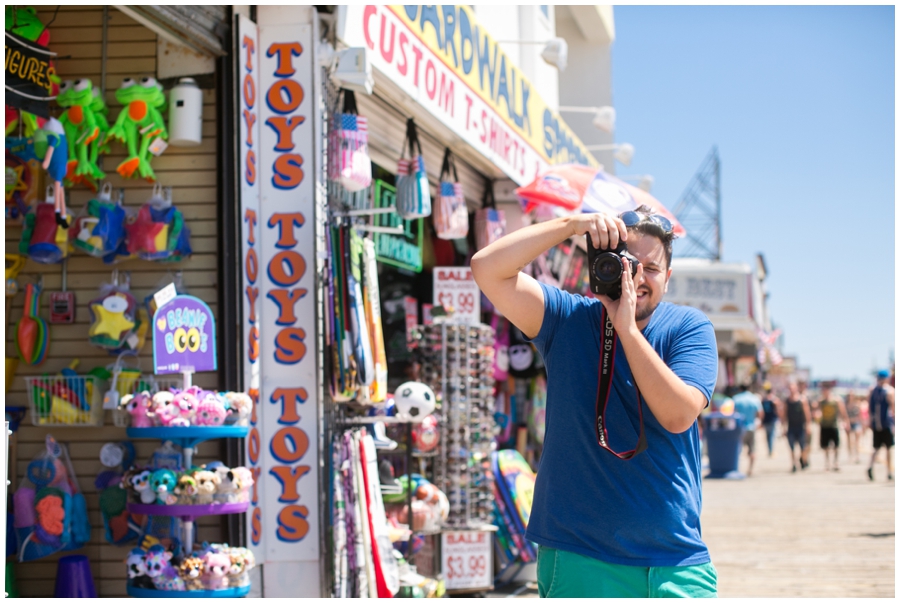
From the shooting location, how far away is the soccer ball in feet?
20.1

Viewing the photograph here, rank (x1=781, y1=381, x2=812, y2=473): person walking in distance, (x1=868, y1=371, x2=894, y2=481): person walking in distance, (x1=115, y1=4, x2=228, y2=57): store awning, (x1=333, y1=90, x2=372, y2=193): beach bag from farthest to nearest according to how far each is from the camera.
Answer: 1. (x1=781, y1=381, x2=812, y2=473): person walking in distance
2. (x1=868, y1=371, x2=894, y2=481): person walking in distance
3. (x1=333, y1=90, x2=372, y2=193): beach bag
4. (x1=115, y1=4, x2=228, y2=57): store awning

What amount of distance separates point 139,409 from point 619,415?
9.26ft

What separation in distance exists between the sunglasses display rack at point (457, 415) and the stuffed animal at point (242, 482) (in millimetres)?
2404

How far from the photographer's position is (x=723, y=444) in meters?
18.1

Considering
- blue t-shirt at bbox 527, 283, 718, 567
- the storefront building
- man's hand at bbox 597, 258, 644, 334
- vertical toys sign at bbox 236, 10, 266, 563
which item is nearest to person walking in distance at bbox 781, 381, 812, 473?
the storefront building

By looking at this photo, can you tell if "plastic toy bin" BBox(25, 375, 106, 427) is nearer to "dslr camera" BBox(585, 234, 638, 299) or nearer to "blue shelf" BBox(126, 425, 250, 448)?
"blue shelf" BBox(126, 425, 250, 448)

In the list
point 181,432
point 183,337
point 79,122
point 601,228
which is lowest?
point 181,432

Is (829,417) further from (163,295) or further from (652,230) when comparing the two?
(652,230)

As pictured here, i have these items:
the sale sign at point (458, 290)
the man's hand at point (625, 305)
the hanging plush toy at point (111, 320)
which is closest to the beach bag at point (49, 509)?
the hanging plush toy at point (111, 320)

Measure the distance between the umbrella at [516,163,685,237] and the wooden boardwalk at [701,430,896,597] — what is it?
9.46ft

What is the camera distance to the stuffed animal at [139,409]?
4660 millimetres

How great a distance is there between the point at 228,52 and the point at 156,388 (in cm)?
187

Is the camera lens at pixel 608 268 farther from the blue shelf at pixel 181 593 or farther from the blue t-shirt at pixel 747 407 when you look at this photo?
the blue t-shirt at pixel 747 407

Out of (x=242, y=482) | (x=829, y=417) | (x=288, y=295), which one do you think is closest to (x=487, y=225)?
(x=288, y=295)
